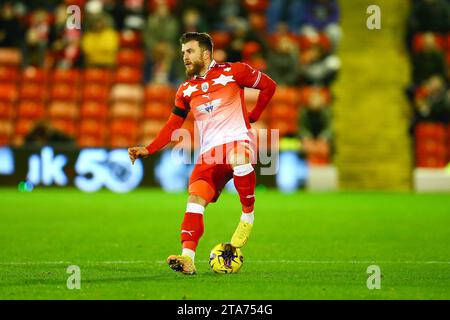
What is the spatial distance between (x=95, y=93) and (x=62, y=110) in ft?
2.51

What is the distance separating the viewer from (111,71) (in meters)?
21.1

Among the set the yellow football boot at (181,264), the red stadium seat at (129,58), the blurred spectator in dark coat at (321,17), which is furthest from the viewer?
the blurred spectator in dark coat at (321,17)

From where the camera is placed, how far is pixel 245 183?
812 cm

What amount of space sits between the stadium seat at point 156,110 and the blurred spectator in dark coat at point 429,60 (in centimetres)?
515

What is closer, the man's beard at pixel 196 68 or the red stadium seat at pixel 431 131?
the man's beard at pixel 196 68

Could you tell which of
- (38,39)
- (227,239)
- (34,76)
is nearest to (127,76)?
(34,76)

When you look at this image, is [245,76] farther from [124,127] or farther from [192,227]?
[124,127]

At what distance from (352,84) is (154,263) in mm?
13444

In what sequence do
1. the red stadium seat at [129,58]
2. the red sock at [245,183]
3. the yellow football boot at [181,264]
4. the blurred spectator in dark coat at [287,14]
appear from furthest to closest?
the blurred spectator in dark coat at [287,14] → the red stadium seat at [129,58] → the red sock at [245,183] → the yellow football boot at [181,264]

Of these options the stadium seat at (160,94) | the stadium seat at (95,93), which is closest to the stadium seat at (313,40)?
the stadium seat at (160,94)

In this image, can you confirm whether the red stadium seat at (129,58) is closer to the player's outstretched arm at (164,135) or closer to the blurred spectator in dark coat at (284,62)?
the blurred spectator in dark coat at (284,62)

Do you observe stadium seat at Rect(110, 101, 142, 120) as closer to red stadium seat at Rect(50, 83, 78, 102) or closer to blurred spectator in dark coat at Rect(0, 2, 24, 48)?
red stadium seat at Rect(50, 83, 78, 102)

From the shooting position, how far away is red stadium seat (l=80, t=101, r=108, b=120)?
20.7 meters

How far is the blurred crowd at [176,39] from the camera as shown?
20266 mm
